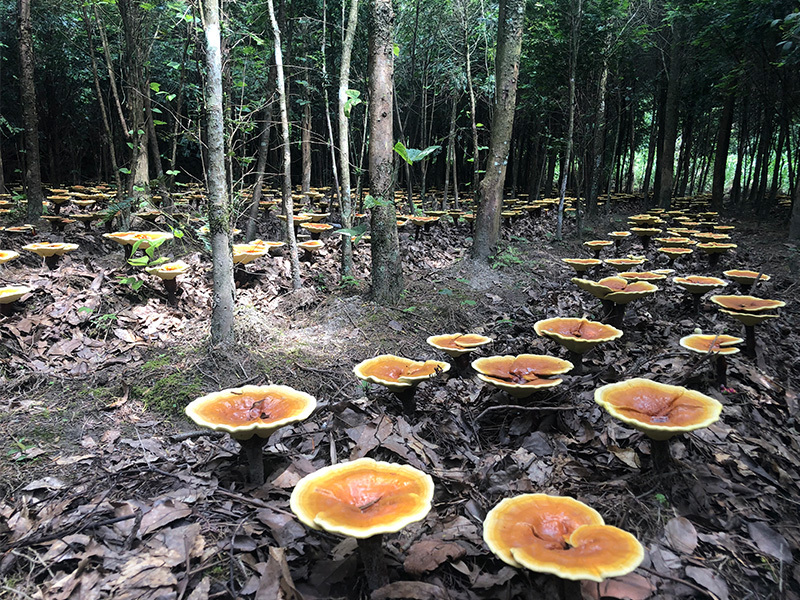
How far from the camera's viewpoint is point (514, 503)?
72.9 inches

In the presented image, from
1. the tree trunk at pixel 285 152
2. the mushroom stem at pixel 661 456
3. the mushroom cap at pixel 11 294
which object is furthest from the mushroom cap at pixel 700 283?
the mushroom cap at pixel 11 294

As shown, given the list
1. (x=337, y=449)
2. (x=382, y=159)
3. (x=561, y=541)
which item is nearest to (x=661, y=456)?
(x=561, y=541)

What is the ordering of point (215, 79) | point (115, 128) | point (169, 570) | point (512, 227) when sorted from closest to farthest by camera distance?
point (169, 570), point (215, 79), point (512, 227), point (115, 128)

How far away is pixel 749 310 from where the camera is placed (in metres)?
3.93

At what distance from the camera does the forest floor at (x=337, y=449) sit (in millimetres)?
1959

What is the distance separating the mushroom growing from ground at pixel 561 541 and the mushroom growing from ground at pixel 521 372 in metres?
1.10

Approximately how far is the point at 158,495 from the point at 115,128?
66.7 ft

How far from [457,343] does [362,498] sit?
2.02 m

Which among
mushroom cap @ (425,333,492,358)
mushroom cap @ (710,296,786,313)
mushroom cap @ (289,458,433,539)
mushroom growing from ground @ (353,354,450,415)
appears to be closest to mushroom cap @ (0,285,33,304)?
mushroom growing from ground @ (353,354,450,415)

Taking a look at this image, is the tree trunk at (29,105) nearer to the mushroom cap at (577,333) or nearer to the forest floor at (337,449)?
the forest floor at (337,449)

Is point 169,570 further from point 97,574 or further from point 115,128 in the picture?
point 115,128

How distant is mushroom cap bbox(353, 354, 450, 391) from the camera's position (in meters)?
3.01

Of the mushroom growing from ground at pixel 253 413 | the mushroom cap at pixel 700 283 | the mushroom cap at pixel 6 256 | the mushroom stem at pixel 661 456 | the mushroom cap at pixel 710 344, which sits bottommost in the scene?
the mushroom stem at pixel 661 456

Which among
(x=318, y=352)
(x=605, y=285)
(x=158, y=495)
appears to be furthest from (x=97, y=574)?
(x=605, y=285)
